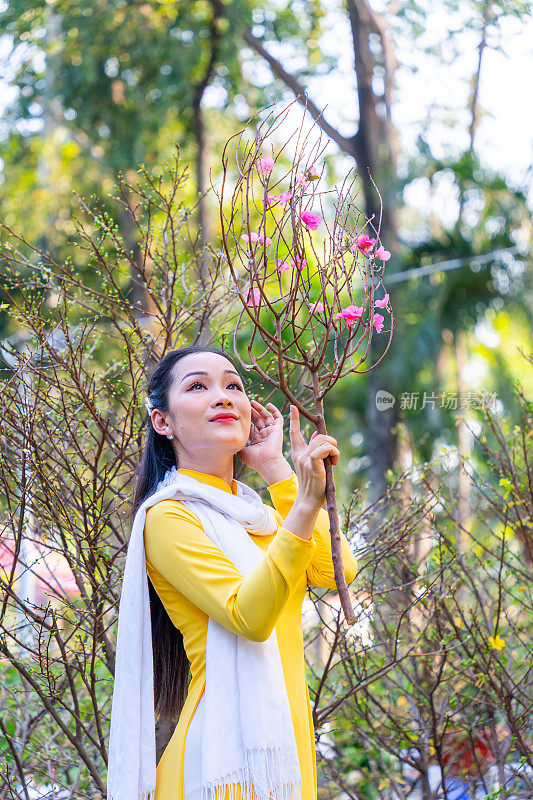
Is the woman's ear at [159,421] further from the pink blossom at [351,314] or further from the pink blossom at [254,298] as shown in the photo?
the pink blossom at [351,314]

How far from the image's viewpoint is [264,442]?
7.84 ft

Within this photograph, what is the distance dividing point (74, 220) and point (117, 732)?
196cm

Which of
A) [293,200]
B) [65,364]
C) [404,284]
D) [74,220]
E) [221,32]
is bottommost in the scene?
[293,200]

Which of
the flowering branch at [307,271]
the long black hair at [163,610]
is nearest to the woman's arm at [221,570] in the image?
the flowering branch at [307,271]

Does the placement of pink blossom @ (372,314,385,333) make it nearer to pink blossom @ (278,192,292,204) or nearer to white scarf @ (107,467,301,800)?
pink blossom @ (278,192,292,204)

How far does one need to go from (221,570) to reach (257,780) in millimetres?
415

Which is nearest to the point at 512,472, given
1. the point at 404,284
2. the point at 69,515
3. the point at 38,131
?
the point at 69,515

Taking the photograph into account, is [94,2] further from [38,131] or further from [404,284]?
[404,284]

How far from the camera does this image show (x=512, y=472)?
354 centimetres

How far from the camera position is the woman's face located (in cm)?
215

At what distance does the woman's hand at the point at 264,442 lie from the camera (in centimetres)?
235

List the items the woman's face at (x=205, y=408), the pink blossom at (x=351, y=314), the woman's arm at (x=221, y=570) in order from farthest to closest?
the woman's face at (x=205, y=408), the pink blossom at (x=351, y=314), the woman's arm at (x=221, y=570)

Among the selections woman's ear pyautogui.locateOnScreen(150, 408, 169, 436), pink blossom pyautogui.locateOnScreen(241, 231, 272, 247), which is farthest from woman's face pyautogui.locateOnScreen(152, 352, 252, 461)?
pink blossom pyautogui.locateOnScreen(241, 231, 272, 247)

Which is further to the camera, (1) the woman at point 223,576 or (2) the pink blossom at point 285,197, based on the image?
(2) the pink blossom at point 285,197
